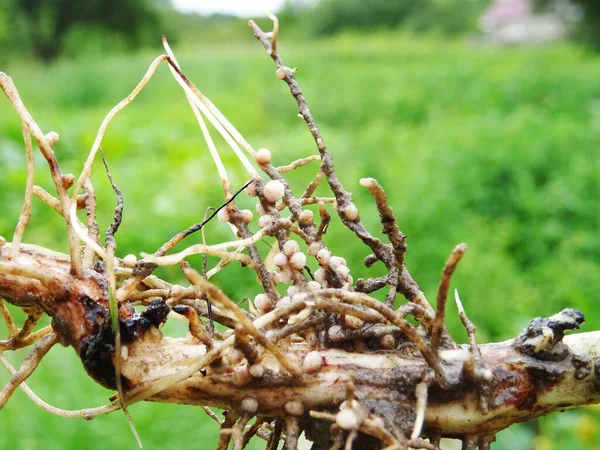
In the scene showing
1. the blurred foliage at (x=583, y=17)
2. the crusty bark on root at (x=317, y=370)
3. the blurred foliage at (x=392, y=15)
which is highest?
the blurred foliage at (x=392, y=15)

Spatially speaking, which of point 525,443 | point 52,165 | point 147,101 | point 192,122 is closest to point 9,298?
point 52,165

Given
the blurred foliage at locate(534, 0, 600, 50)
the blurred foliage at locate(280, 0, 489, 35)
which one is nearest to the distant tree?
the blurred foliage at locate(280, 0, 489, 35)

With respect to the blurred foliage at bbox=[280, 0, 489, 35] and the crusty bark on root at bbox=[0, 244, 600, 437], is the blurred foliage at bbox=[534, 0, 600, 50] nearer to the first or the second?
the crusty bark on root at bbox=[0, 244, 600, 437]

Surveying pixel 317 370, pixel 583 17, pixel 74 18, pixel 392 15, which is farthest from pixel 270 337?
pixel 392 15

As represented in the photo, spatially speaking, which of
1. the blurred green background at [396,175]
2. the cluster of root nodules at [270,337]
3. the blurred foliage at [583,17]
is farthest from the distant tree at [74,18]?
the cluster of root nodules at [270,337]

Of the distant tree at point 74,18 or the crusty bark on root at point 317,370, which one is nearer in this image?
the crusty bark on root at point 317,370

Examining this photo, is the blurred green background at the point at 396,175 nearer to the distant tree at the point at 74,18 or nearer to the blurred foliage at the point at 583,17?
the blurred foliage at the point at 583,17
